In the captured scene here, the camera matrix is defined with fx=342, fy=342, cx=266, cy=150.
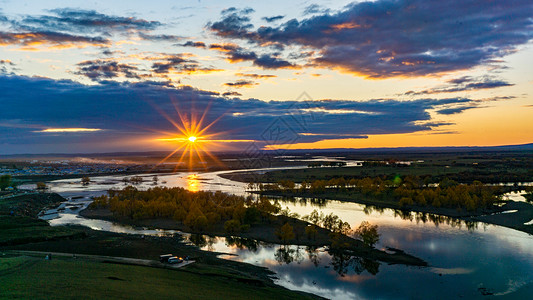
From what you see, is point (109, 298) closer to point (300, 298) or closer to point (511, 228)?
point (300, 298)

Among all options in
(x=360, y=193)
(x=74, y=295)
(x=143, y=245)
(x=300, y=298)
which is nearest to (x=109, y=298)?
(x=74, y=295)

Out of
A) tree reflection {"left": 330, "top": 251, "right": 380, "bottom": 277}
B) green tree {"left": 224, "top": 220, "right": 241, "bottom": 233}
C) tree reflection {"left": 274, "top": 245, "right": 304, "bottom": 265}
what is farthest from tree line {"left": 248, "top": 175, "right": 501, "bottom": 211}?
green tree {"left": 224, "top": 220, "right": 241, "bottom": 233}

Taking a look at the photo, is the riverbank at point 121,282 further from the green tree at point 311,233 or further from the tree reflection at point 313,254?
the green tree at point 311,233

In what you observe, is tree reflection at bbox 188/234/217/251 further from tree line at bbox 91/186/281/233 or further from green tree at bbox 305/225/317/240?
green tree at bbox 305/225/317/240

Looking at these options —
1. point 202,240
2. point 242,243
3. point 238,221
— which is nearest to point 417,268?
point 242,243

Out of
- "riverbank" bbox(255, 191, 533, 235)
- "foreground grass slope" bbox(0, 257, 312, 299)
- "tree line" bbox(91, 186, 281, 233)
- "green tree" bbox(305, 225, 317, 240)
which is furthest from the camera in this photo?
"riverbank" bbox(255, 191, 533, 235)

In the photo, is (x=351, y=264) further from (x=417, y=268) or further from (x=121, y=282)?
(x=121, y=282)
